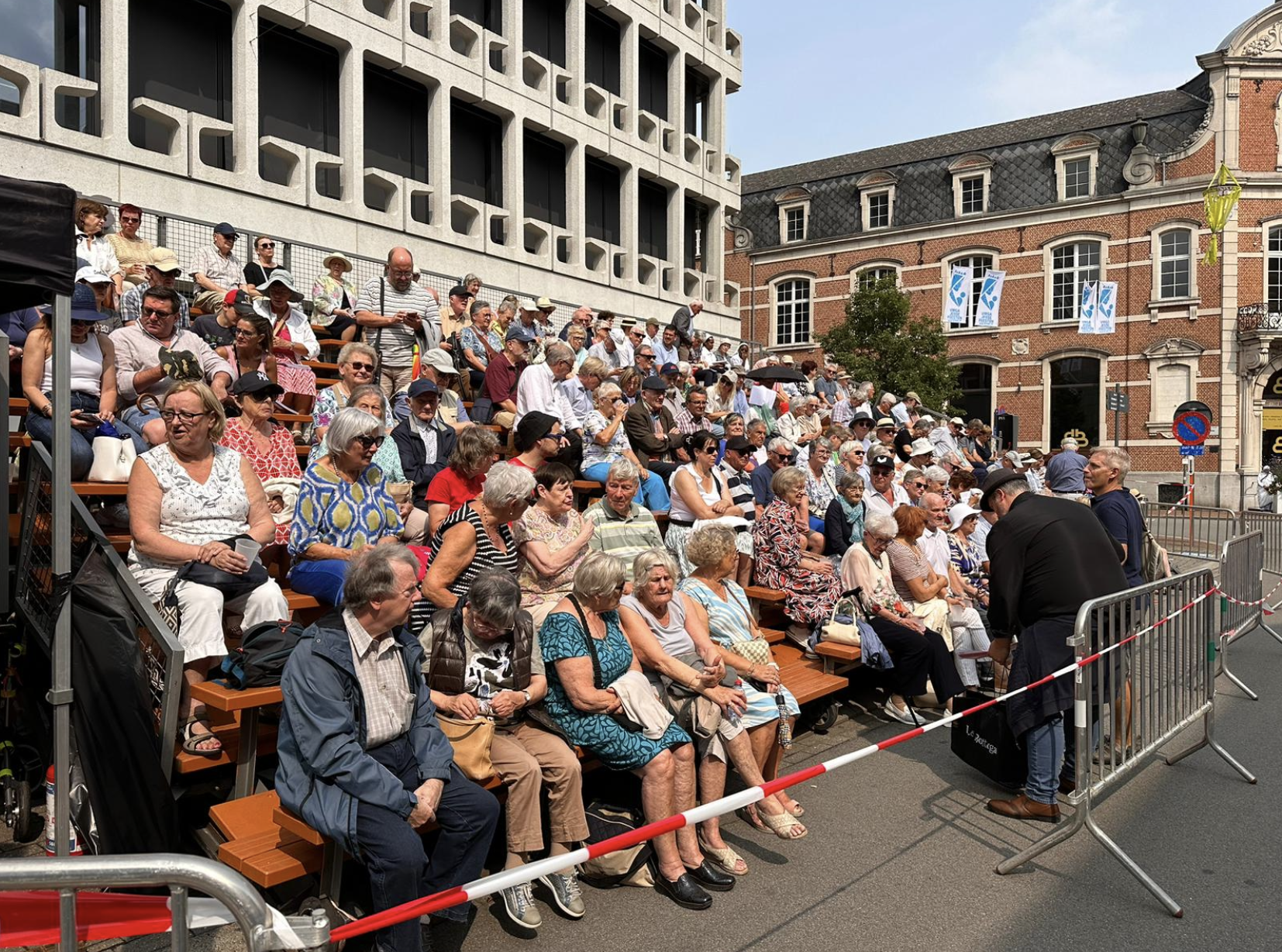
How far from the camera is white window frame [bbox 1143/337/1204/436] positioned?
35156mm

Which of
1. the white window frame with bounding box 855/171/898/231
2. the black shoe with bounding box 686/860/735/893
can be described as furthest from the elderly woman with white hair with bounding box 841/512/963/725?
the white window frame with bounding box 855/171/898/231

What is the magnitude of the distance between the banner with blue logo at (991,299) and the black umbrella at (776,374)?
22.8 m

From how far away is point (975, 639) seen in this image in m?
7.83

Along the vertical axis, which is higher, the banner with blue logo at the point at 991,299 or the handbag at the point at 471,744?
the banner with blue logo at the point at 991,299

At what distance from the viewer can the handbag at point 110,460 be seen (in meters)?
5.54

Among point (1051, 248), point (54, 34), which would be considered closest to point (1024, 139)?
point (1051, 248)

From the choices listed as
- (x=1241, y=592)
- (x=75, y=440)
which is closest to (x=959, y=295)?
(x=1241, y=592)

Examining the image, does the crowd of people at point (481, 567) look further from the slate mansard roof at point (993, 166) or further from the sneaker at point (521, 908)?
the slate mansard roof at point (993, 166)

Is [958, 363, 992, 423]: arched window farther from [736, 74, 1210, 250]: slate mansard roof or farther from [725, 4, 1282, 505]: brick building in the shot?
[736, 74, 1210, 250]: slate mansard roof

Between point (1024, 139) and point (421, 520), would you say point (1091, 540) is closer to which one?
point (421, 520)

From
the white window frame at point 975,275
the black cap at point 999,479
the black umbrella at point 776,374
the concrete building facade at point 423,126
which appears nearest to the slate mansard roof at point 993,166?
the white window frame at point 975,275

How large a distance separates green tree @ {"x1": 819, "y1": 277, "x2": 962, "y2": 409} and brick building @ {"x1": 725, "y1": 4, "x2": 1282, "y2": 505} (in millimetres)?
6009

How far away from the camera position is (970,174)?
133 ft

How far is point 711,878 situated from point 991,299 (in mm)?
34985
